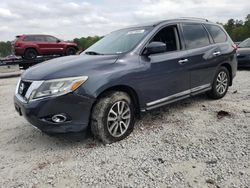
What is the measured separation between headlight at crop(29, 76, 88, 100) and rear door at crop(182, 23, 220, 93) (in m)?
2.30

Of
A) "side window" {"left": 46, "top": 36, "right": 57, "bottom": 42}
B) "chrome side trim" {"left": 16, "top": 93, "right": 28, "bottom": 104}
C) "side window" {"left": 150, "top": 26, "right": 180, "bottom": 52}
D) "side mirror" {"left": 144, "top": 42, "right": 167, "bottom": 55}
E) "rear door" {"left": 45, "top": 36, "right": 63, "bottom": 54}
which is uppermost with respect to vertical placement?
"side window" {"left": 46, "top": 36, "right": 57, "bottom": 42}

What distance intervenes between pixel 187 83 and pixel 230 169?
83.2 inches

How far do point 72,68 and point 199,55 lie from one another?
8.46 ft

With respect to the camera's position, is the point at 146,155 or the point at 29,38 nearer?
the point at 146,155

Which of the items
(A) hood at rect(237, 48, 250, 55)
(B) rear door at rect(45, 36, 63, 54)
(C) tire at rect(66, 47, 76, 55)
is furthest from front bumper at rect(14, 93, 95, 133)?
(C) tire at rect(66, 47, 76, 55)

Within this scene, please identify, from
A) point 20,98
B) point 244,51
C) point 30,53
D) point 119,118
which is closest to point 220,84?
point 119,118

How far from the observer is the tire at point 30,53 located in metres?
15.1

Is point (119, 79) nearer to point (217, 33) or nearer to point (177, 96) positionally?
point (177, 96)

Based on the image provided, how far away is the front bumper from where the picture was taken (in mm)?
3408

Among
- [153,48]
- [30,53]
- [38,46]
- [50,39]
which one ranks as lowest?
[153,48]

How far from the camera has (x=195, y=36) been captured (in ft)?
17.2

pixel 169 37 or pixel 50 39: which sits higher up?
pixel 50 39

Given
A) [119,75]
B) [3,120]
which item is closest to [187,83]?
[119,75]

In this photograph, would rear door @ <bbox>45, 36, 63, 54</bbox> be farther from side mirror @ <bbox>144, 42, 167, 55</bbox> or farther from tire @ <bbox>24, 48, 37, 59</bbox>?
side mirror @ <bbox>144, 42, 167, 55</bbox>
